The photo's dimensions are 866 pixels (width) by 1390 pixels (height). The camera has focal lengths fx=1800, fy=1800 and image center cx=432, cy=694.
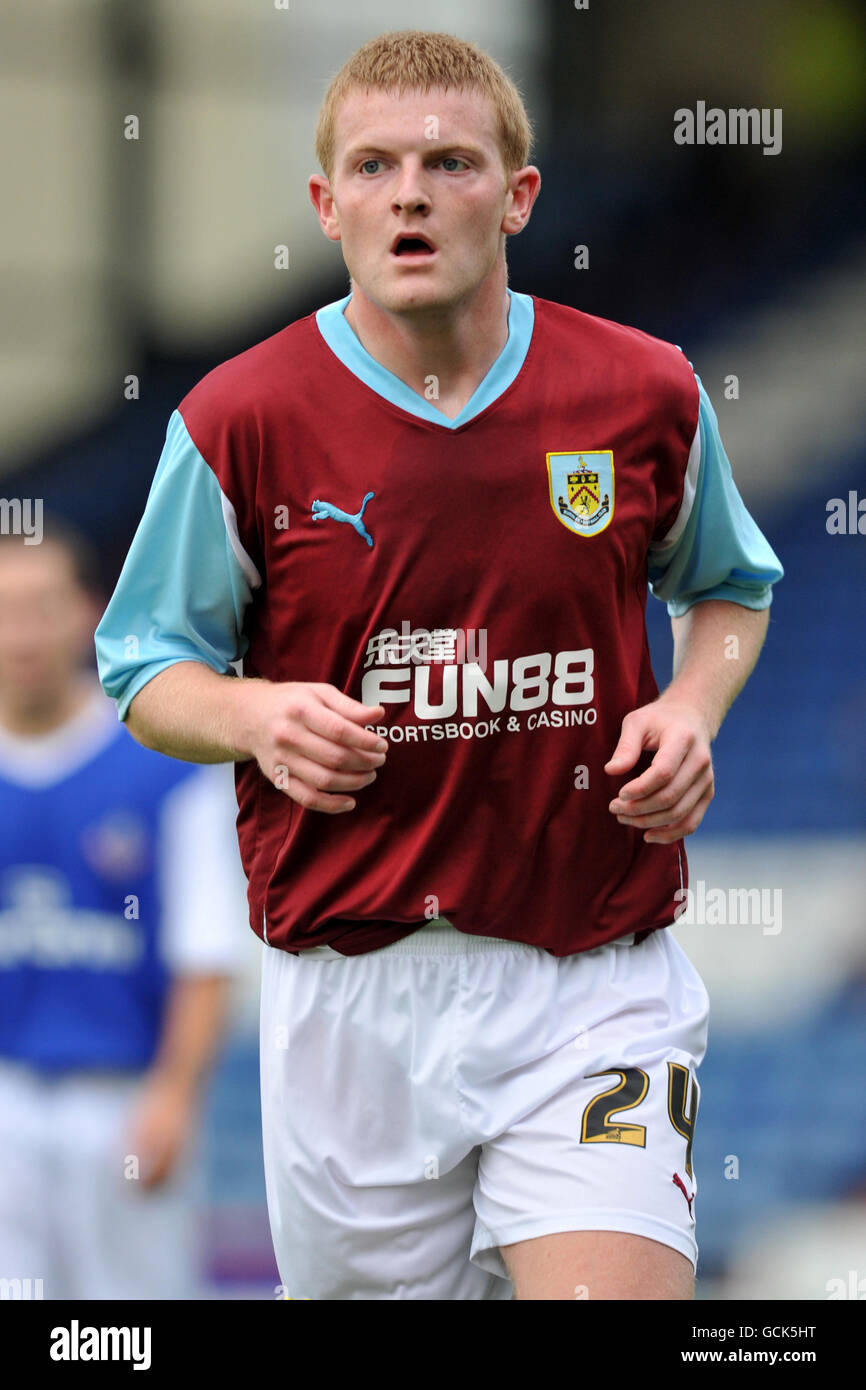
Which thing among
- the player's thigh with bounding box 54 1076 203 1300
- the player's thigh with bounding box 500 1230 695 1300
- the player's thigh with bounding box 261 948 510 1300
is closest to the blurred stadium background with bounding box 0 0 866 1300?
the player's thigh with bounding box 54 1076 203 1300

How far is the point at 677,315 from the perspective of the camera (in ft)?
20.7

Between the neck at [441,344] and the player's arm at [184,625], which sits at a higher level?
the neck at [441,344]

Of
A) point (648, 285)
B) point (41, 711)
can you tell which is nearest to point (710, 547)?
point (41, 711)

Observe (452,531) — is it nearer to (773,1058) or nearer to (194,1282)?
(194,1282)

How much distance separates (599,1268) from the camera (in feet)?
7.35

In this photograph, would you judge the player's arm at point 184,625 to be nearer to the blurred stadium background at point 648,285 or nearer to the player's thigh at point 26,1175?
the player's thigh at point 26,1175

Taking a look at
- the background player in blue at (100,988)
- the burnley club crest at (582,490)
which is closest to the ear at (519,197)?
the burnley club crest at (582,490)

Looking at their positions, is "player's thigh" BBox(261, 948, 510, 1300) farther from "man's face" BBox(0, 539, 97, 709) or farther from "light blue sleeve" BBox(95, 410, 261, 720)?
"man's face" BBox(0, 539, 97, 709)

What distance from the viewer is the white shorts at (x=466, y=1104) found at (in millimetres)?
2352

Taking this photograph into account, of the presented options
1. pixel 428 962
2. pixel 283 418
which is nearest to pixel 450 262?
pixel 283 418

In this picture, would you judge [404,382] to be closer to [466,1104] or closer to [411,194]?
[411,194]

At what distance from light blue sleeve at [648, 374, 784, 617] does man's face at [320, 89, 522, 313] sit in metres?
0.43

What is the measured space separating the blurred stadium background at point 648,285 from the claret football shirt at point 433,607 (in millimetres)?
3047

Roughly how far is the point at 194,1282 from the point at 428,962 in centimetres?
163
